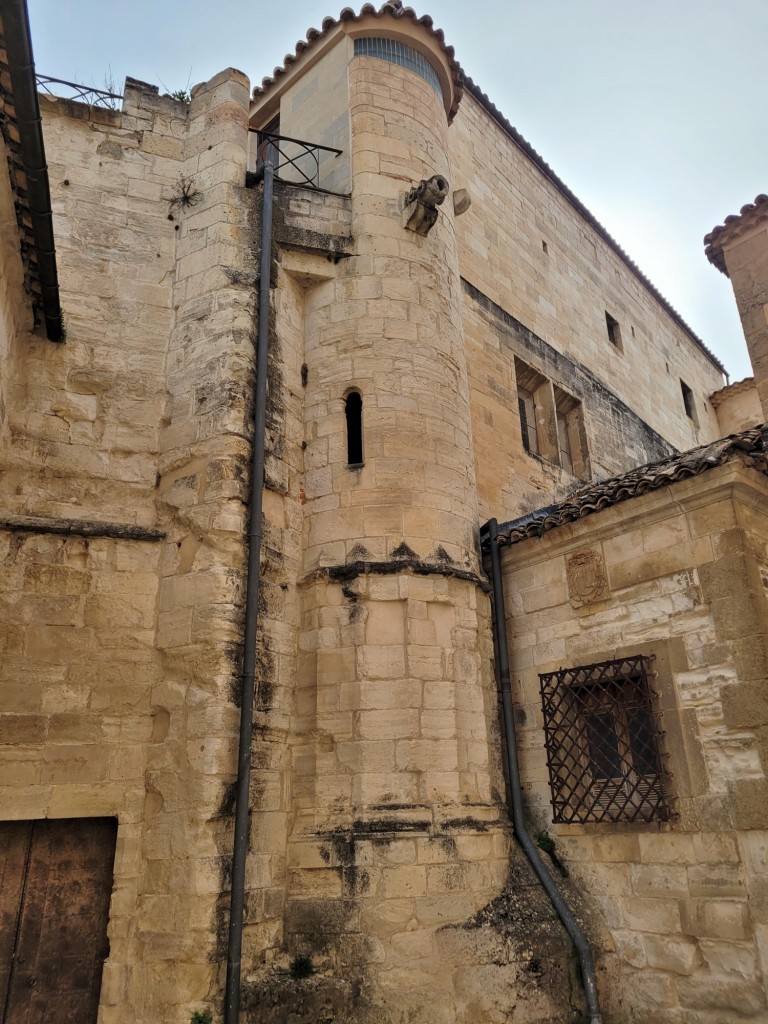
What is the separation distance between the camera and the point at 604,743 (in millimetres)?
6418

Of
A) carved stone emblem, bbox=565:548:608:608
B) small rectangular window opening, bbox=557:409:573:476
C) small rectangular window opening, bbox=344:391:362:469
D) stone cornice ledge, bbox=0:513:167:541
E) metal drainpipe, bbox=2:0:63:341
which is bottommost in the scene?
carved stone emblem, bbox=565:548:608:608

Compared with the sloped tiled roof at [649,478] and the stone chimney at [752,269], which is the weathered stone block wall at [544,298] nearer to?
the sloped tiled roof at [649,478]

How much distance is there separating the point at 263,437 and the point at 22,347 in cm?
224

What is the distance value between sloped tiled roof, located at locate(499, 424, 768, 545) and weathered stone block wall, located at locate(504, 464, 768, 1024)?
0.09m

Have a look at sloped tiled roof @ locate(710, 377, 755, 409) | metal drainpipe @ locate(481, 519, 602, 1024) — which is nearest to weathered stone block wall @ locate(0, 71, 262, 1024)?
metal drainpipe @ locate(481, 519, 602, 1024)

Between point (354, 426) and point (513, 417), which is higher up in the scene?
point (513, 417)

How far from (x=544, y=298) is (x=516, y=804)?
8.17m

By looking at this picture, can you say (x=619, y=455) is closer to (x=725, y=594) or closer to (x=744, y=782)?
(x=725, y=594)

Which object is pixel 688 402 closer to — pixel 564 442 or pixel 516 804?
pixel 564 442

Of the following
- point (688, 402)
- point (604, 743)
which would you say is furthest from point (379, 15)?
point (688, 402)

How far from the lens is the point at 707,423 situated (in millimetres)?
17609

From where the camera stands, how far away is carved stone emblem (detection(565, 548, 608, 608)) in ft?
21.8

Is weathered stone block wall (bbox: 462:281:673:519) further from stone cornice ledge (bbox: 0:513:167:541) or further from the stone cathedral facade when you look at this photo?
stone cornice ledge (bbox: 0:513:167:541)

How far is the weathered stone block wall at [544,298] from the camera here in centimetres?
995
